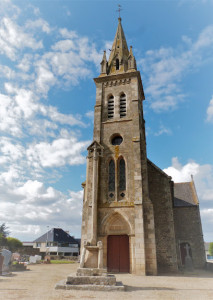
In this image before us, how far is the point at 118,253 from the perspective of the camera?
574 inches

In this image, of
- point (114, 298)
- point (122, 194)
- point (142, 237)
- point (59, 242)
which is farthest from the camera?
point (59, 242)

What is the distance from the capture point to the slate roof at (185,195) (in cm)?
2368

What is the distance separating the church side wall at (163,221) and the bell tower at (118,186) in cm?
275

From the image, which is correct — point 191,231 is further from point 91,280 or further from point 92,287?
point 92,287

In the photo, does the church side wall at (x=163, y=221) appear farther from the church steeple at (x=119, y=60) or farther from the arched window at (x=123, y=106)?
the church steeple at (x=119, y=60)

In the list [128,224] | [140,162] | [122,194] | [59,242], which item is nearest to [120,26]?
[140,162]

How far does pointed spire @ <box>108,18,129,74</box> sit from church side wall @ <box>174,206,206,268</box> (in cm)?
1635

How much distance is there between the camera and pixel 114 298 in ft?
22.3

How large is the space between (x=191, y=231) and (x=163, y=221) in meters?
7.36

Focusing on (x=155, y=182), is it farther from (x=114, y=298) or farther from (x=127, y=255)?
(x=114, y=298)

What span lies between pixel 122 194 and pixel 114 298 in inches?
367

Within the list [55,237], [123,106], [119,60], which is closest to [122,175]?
[123,106]

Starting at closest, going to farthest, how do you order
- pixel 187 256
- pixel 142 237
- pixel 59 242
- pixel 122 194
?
pixel 142 237 < pixel 122 194 < pixel 187 256 < pixel 59 242

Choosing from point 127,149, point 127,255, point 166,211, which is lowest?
point 127,255
